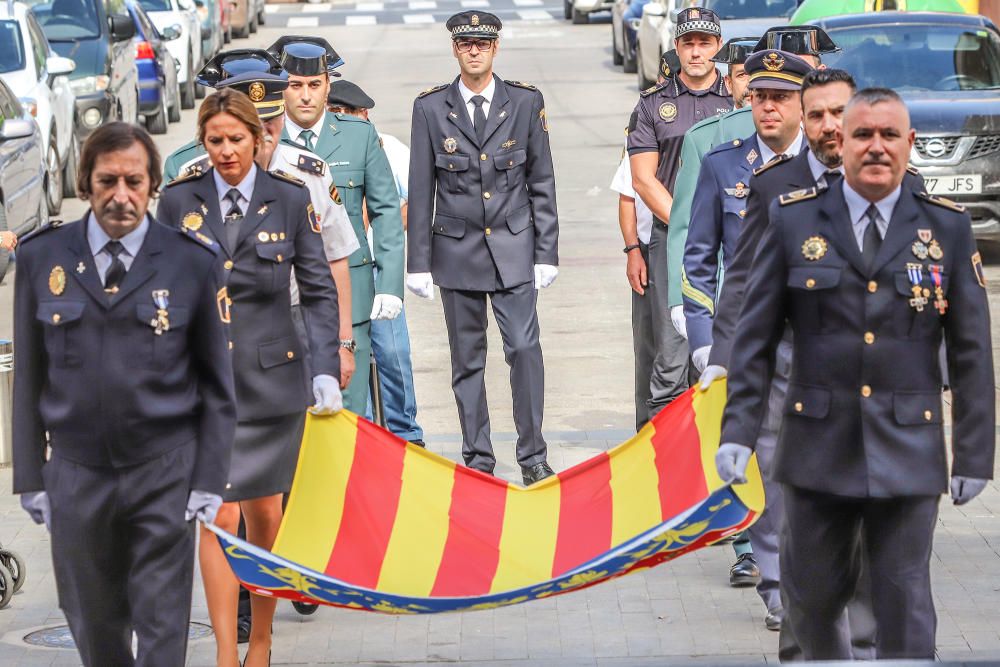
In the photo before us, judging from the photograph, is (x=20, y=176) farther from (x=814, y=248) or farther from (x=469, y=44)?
(x=814, y=248)

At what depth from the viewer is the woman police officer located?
22.6ft

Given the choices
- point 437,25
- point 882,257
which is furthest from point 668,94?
point 437,25

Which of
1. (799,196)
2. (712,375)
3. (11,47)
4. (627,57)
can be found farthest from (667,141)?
(627,57)

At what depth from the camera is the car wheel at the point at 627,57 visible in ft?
105

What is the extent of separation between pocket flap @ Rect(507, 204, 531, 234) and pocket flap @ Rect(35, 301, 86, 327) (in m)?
4.56

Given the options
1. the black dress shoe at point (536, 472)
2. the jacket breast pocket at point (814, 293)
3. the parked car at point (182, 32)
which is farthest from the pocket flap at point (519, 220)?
the parked car at point (182, 32)

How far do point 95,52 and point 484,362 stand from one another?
13409 millimetres

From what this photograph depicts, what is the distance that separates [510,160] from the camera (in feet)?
32.8

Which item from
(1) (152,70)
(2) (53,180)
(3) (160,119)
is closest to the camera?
(2) (53,180)

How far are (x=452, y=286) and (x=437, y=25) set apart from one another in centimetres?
3376

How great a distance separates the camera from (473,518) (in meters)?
7.60

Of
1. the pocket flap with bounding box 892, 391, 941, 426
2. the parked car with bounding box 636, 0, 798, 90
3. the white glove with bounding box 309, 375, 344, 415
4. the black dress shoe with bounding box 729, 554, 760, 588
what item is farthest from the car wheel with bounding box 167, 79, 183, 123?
the pocket flap with bounding box 892, 391, 941, 426

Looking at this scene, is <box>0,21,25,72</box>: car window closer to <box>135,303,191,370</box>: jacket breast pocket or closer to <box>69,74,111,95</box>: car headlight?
<box>69,74,111,95</box>: car headlight

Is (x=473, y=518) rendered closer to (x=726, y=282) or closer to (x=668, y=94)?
(x=726, y=282)
